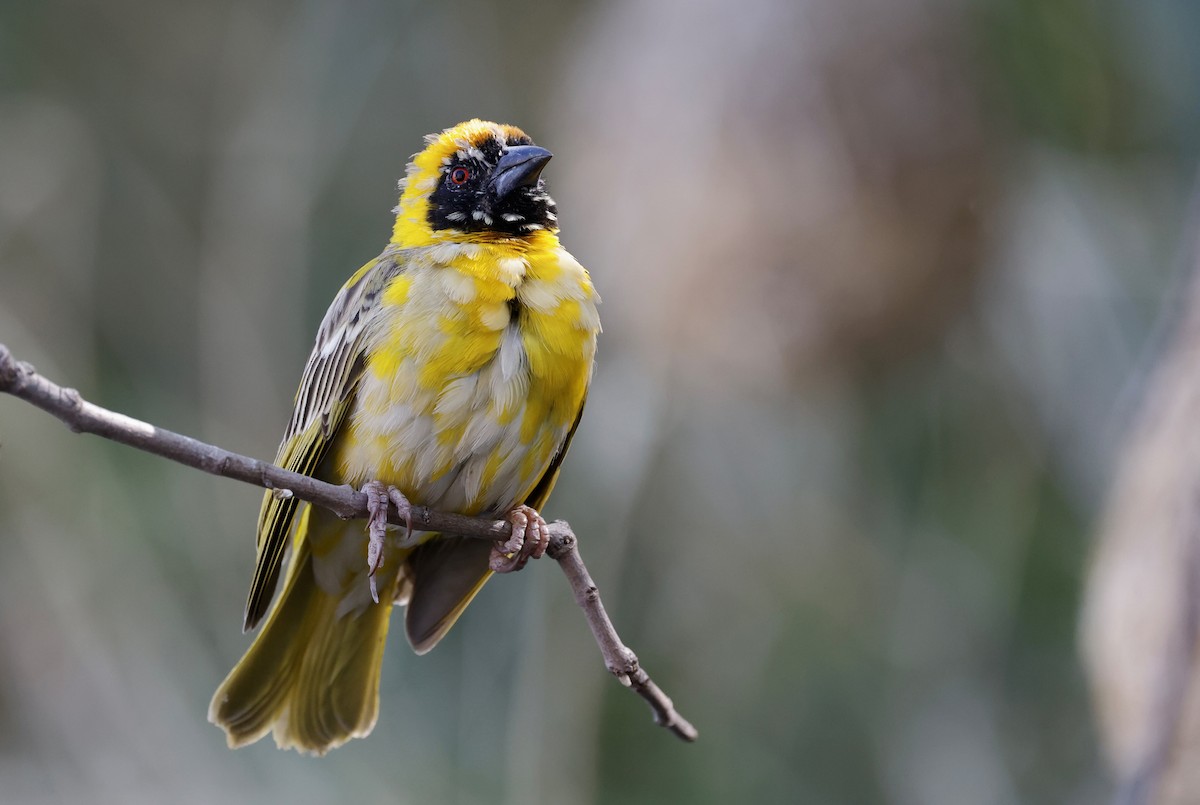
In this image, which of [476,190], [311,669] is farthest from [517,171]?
[311,669]

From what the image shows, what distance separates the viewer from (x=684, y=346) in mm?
4996

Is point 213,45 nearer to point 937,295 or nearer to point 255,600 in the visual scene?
point 937,295

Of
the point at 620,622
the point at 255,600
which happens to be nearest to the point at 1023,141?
the point at 620,622

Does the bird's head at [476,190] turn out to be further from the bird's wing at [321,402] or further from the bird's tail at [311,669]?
the bird's tail at [311,669]

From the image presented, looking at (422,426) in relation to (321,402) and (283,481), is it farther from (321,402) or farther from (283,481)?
(283,481)

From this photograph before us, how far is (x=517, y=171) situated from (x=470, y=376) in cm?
68

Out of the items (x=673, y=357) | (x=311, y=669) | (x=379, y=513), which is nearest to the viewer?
(x=379, y=513)

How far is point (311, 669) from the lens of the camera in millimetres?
3197

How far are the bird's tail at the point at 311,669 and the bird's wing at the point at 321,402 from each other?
17 cm

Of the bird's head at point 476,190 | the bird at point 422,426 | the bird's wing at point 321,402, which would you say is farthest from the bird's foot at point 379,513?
the bird's head at point 476,190

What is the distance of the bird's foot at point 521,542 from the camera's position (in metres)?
2.77

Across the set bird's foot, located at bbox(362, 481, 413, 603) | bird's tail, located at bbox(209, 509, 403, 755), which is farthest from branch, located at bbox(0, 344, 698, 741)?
bird's tail, located at bbox(209, 509, 403, 755)

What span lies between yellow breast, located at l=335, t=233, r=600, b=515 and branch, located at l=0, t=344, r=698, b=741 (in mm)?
172

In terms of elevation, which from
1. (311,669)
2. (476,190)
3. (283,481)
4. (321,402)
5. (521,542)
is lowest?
(311,669)
